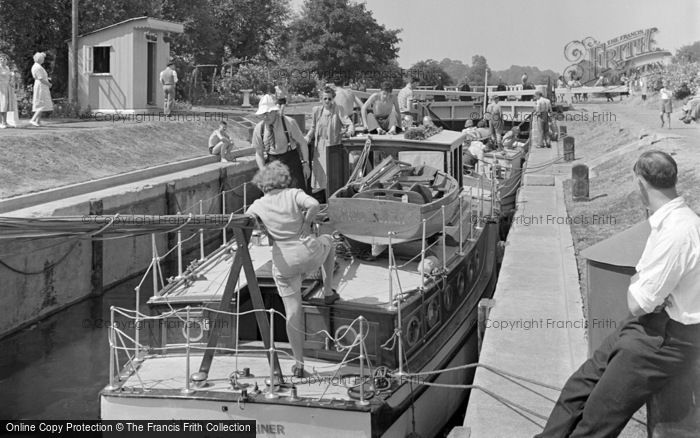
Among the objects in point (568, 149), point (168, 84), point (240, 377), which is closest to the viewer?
point (240, 377)

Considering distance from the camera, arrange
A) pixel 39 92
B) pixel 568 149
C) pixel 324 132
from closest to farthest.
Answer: pixel 324 132 < pixel 39 92 < pixel 568 149

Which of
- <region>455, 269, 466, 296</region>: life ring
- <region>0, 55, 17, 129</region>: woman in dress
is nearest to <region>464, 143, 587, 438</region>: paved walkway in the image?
<region>455, 269, 466, 296</region>: life ring

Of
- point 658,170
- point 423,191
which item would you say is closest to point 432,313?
point 423,191

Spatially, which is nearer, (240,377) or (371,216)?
(240,377)

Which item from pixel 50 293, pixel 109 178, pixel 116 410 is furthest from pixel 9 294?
pixel 116 410

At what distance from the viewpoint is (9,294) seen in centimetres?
1240

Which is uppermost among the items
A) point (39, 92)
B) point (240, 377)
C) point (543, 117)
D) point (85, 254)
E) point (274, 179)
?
point (39, 92)

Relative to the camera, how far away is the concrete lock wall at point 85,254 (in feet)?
40.8

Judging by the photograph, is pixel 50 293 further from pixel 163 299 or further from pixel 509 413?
pixel 509 413

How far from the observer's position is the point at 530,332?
25.9ft

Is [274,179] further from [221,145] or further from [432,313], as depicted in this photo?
[221,145]

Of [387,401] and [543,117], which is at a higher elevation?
[543,117]

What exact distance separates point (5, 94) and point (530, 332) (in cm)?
1608

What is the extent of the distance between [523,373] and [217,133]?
16.2 metres
